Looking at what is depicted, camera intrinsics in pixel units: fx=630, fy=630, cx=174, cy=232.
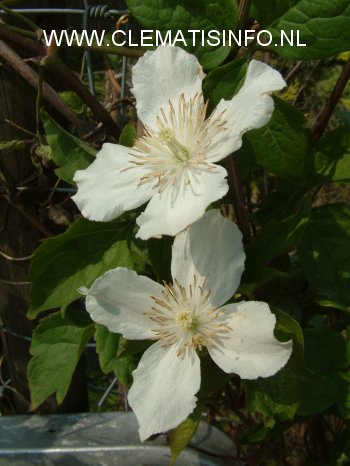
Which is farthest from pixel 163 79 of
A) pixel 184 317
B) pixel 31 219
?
pixel 31 219

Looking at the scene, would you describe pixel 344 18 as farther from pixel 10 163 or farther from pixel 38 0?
pixel 10 163

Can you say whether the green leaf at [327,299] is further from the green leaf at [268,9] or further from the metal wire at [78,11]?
the metal wire at [78,11]

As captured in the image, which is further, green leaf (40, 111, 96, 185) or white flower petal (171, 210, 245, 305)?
green leaf (40, 111, 96, 185)

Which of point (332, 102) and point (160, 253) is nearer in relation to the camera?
point (160, 253)

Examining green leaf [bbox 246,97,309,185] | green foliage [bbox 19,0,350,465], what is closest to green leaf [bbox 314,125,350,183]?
green foliage [bbox 19,0,350,465]

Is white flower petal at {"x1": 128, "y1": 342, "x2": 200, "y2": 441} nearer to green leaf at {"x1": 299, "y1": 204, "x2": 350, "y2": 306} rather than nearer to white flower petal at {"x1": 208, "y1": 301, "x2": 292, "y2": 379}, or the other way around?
white flower petal at {"x1": 208, "y1": 301, "x2": 292, "y2": 379}

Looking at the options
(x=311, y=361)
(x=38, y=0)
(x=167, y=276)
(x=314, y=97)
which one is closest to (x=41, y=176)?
(x=38, y=0)

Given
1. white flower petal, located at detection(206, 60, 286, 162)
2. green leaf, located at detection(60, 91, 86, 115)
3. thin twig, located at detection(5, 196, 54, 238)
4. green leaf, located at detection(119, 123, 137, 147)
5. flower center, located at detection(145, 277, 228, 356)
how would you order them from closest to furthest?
white flower petal, located at detection(206, 60, 286, 162)
flower center, located at detection(145, 277, 228, 356)
green leaf, located at detection(119, 123, 137, 147)
green leaf, located at detection(60, 91, 86, 115)
thin twig, located at detection(5, 196, 54, 238)

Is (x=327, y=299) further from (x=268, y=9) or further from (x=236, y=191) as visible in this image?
(x=268, y=9)
